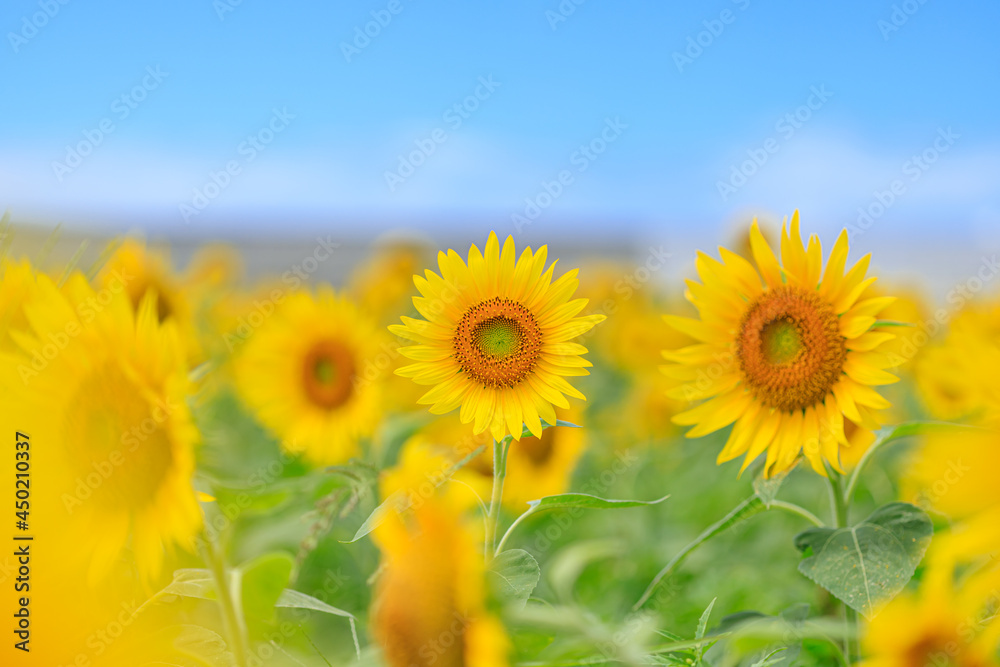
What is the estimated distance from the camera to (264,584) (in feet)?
2.52

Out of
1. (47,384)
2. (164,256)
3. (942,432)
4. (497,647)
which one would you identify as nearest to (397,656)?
(497,647)

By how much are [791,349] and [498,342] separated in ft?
1.17

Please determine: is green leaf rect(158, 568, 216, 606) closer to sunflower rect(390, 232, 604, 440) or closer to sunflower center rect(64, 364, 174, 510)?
sunflower center rect(64, 364, 174, 510)

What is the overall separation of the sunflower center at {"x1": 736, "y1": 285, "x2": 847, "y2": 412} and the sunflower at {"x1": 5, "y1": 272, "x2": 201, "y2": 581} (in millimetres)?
615

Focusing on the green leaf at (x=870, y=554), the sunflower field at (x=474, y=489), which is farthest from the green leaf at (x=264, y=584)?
the green leaf at (x=870, y=554)

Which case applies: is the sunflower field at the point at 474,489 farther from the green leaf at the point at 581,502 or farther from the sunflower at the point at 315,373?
the sunflower at the point at 315,373

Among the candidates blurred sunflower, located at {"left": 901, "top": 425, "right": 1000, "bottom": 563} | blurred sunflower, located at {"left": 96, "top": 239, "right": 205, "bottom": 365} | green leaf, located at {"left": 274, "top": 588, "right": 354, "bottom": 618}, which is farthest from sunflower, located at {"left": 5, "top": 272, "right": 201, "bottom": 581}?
blurred sunflower, located at {"left": 96, "top": 239, "right": 205, "bottom": 365}

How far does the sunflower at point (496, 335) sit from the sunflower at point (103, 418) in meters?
0.23

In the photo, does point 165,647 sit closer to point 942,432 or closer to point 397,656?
point 397,656

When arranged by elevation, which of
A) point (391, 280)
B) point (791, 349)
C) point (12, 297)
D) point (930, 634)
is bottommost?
point (930, 634)

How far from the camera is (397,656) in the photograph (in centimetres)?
59

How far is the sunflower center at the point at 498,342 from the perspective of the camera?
2.56ft

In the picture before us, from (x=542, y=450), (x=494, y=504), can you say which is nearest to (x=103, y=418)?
(x=494, y=504)

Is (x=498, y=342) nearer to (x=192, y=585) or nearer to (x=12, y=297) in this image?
(x=192, y=585)
